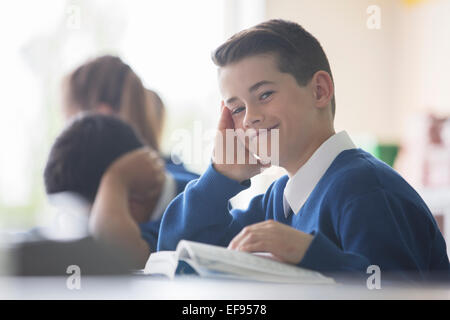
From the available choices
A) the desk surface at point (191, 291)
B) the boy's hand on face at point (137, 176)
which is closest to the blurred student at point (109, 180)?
the boy's hand on face at point (137, 176)

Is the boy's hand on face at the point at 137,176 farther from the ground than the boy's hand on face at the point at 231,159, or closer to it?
closer to it

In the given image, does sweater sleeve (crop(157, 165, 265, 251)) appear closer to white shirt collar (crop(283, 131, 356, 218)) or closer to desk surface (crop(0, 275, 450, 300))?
white shirt collar (crop(283, 131, 356, 218))

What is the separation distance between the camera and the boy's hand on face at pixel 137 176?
2.51ft

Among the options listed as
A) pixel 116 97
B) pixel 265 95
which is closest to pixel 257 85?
pixel 265 95

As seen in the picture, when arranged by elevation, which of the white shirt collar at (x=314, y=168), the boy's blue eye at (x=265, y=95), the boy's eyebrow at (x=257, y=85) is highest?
the boy's eyebrow at (x=257, y=85)

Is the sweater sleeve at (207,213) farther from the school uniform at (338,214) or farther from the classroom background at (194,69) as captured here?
the classroom background at (194,69)

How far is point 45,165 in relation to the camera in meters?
0.74

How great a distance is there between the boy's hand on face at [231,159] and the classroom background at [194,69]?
0.24 m

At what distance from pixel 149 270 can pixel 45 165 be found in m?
0.37

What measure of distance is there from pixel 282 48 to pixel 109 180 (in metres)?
0.35

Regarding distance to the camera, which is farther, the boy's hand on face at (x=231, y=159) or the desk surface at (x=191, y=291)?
the boy's hand on face at (x=231, y=159)

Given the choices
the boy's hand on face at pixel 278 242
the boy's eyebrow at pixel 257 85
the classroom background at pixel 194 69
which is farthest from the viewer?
the classroom background at pixel 194 69

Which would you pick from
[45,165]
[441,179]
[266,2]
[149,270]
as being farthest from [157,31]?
[149,270]

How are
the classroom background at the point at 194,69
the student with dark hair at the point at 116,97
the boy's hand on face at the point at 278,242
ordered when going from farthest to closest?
the student with dark hair at the point at 116,97
the classroom background at the point at 194,69
the boy's hand on face at the point at 278,242
